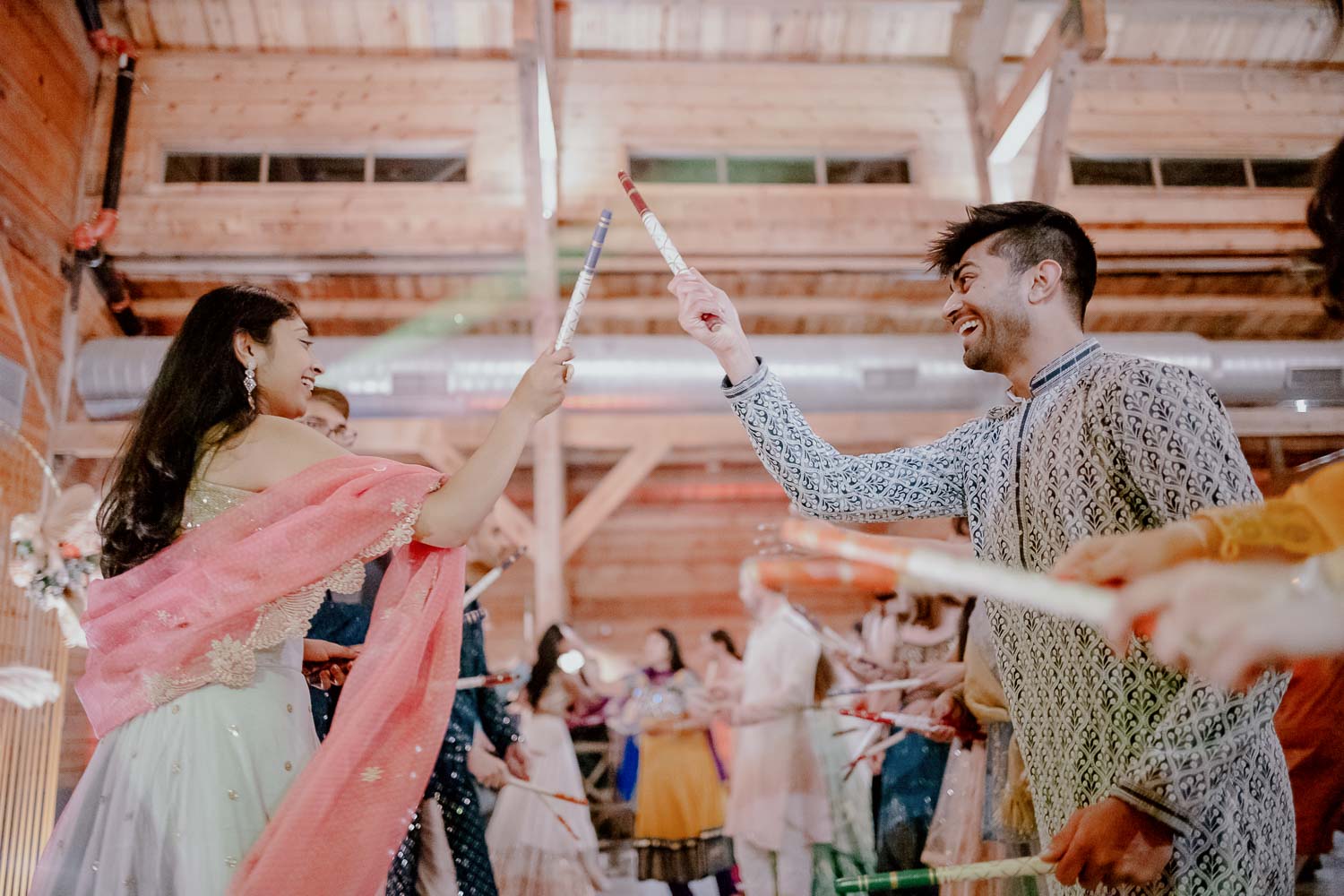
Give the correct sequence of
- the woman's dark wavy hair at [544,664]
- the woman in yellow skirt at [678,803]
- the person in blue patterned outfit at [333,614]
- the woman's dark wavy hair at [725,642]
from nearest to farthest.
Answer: the person in blue patterned outfit at [333,614], the woman in yellow skirt at [678,803], the woman's dark wavy hair at [544,664], the woman's dark wavy hair at [725,642]

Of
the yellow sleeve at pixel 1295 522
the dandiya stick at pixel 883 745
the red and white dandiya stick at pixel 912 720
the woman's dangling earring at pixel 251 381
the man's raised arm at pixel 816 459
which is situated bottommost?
the dandiya stick at pixel 883 745

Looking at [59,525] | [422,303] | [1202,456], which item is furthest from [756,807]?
[422,303]

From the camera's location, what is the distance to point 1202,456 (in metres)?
1.17

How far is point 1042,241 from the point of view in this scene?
63.4 inches

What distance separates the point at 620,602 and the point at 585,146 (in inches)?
159

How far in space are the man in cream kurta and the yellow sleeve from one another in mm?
3503

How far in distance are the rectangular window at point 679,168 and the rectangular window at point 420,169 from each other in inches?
47.5

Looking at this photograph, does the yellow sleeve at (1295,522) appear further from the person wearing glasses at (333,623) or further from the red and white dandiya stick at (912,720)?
the red and white dandiya stick at (912,720)

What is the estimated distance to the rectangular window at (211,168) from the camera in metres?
6.14

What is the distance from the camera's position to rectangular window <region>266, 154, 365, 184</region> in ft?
20.3

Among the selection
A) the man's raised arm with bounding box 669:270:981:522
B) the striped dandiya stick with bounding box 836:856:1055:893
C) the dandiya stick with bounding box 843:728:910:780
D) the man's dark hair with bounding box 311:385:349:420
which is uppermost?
the man's dark hair with bounding box 311:385:349:420

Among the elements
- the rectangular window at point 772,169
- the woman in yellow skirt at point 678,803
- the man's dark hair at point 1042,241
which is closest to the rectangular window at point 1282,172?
the rectangular window at point 772,169

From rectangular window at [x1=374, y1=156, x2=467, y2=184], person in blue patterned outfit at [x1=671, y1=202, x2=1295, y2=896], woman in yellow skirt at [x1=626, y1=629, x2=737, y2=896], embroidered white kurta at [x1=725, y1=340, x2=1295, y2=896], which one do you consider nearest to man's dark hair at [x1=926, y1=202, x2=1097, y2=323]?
person in blue patterned outfit at [x1=671, y1=202, x2=1295, y2=896]

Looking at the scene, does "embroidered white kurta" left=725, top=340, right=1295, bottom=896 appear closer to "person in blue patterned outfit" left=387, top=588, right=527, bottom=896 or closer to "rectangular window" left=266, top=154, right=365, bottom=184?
"person in blue patterned outfit" left=387, top=588, right=527, bottom=896
